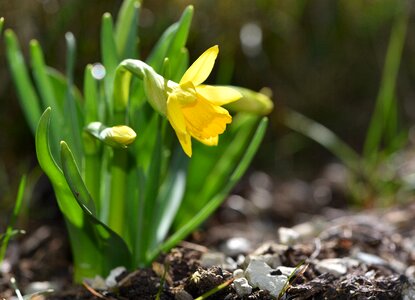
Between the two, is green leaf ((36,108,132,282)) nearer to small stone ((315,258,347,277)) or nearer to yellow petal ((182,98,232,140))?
yellow petal ((182,98,232,140))

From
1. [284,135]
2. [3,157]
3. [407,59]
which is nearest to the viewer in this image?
[3,157]

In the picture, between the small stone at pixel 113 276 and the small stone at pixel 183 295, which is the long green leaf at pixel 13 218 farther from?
the small stone at pixel 183 295

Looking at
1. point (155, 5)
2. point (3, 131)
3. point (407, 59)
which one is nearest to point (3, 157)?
point (3, 131)

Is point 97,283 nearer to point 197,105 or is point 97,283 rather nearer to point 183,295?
point 183,295

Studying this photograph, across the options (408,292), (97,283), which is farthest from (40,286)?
(408,292)

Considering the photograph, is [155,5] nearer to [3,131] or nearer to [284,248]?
[3,131]

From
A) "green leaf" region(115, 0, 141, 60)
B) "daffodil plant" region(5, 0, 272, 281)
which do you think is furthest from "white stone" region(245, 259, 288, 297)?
"green leaf" region(115, 0, 141, 60)

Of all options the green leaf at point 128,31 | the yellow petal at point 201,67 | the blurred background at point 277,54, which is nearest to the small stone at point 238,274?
the yellow petal at point 201,67
